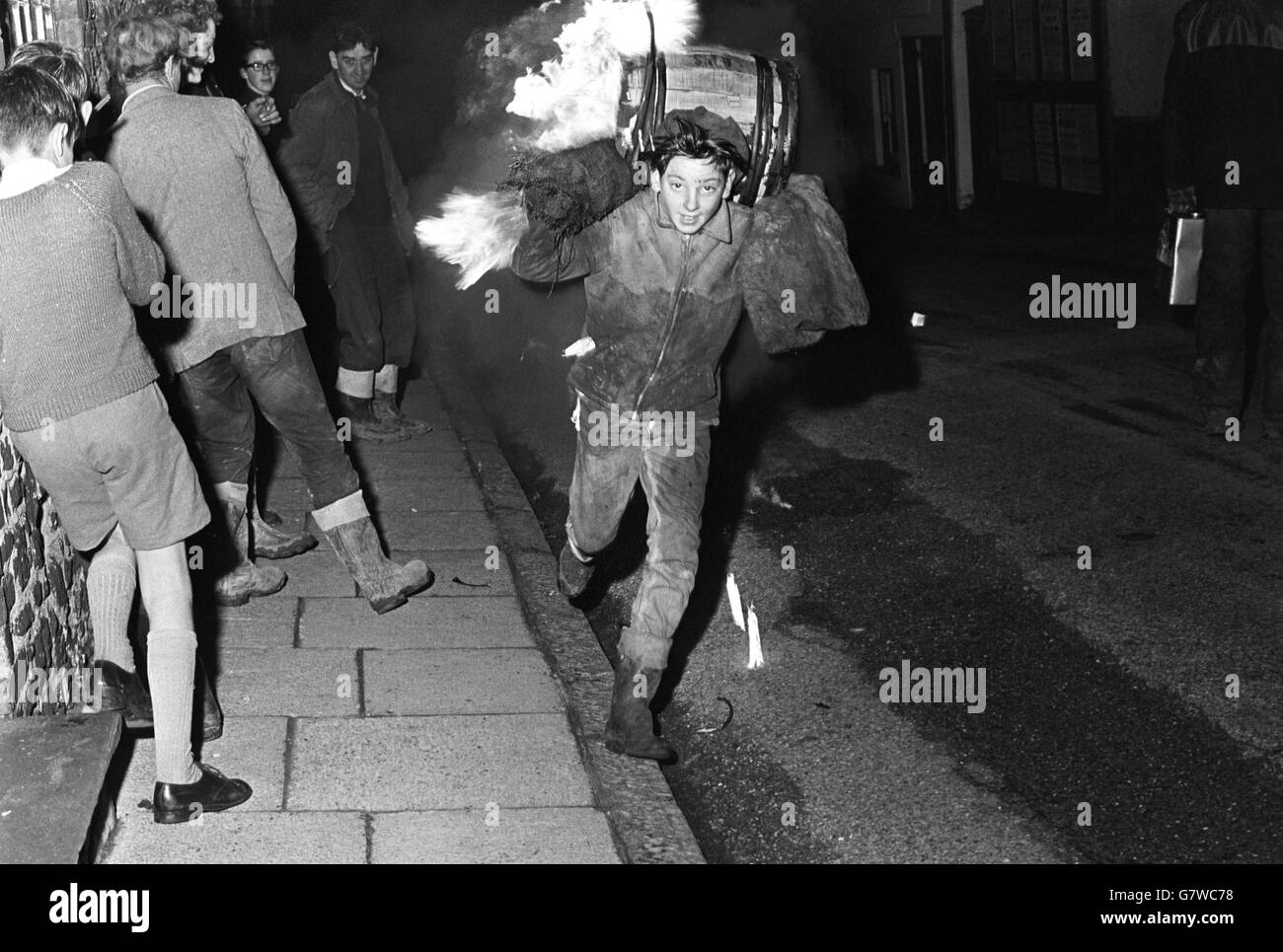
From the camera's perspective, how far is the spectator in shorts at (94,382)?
379 cm

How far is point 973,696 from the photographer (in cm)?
532

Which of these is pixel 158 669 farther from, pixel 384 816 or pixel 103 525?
pixel 384 816

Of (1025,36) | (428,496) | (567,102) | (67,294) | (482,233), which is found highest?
(567,102)

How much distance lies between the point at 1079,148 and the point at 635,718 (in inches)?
594

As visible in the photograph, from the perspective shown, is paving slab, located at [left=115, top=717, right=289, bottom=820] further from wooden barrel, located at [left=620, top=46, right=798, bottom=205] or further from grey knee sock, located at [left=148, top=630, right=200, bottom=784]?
wooden barrel, located at [left=620, top=46, right=798, bottom=205]

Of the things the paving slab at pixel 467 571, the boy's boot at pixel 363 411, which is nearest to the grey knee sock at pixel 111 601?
the paving slab at pixel 467 571

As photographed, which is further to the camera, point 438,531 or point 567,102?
point 438,531

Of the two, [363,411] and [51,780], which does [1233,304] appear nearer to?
[363,411]

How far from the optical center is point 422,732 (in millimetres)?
4922

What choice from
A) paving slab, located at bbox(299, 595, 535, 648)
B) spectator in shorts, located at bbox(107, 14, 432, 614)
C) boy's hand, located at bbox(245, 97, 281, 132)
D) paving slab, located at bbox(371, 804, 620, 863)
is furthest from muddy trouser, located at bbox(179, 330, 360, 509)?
boy's hand, located at bbox(245, 97, 281, 132)

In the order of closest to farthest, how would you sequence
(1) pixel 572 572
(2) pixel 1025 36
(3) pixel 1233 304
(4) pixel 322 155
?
(1) pixel 572 572, (4) pixel 322 155, (3) pixel 1233 304, (2) pixel 1025 36

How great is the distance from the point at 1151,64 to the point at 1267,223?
988 centimetres

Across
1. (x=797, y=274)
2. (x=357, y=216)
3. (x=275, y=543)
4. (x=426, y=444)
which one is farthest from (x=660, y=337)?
(x=426, y=444)

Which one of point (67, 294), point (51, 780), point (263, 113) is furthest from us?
point (263, 113)
